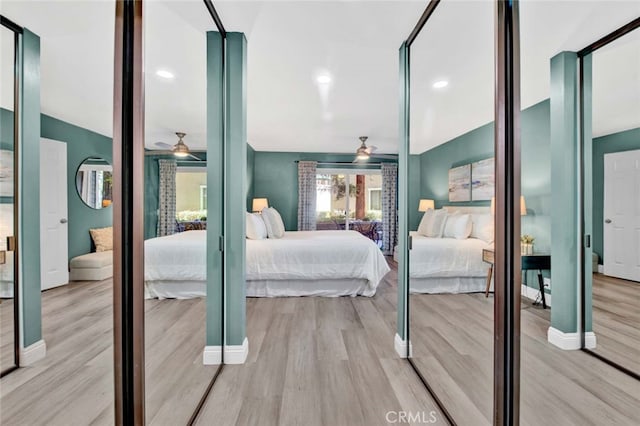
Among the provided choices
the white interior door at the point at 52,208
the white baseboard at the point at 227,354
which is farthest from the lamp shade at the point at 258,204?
the white interior door at the point at 52,208

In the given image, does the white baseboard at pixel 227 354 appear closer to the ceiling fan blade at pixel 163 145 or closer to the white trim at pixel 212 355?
the white trim at pixel 212 355

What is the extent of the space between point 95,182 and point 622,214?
183 centimetres

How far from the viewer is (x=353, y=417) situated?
1.46 meters

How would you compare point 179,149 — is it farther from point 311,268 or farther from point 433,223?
point 311,268

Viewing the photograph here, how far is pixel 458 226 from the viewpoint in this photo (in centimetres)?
160

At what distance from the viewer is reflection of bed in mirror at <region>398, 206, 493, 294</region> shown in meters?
1.40

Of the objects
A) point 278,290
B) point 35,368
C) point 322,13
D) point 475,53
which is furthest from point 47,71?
point 278,290

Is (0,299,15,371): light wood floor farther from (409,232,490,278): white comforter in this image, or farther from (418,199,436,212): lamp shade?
(418,199,436,212): lamp shade

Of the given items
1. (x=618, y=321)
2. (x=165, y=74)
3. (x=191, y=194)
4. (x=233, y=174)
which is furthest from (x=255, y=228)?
(x=618, y=321)

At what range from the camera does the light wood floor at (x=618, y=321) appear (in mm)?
991

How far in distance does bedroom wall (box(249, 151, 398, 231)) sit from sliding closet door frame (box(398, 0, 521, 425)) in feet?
18.5

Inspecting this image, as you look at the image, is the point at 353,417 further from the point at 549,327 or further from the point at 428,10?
the point at 428,10

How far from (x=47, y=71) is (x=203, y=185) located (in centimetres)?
98

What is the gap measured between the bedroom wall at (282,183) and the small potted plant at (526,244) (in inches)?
226
